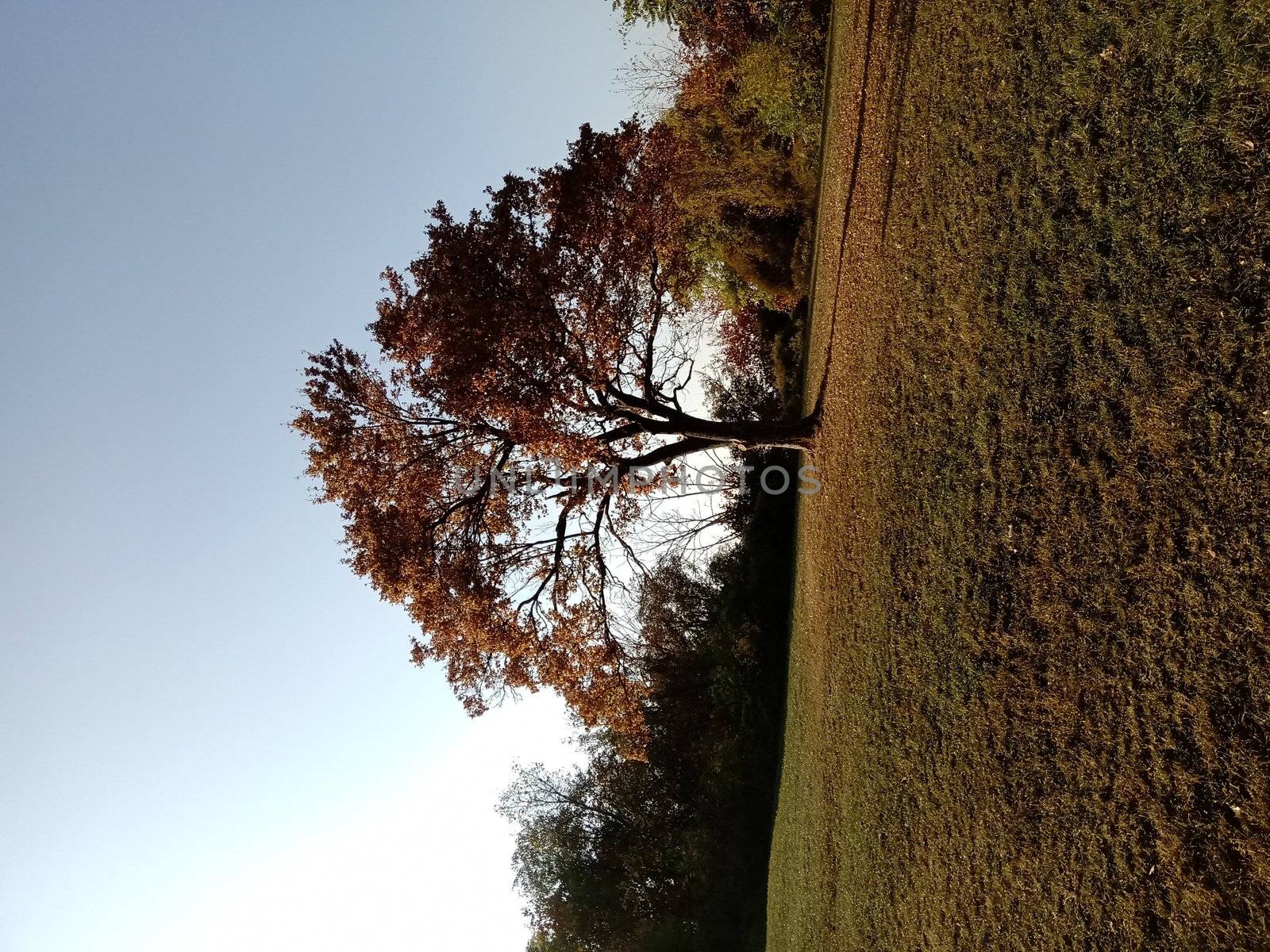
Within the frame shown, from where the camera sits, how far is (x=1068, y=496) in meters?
4.67

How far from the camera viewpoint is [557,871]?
2314cm

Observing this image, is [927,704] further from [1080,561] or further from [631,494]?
[631,494]

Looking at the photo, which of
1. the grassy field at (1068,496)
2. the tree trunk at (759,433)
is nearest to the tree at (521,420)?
the tree trunk at (759,433)

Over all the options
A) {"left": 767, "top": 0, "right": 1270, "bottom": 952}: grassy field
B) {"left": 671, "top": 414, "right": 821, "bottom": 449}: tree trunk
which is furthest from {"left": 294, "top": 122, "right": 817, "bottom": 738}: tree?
{"left": 767, "top": 0, "right": 1270, "bottom": 952}: grassy field

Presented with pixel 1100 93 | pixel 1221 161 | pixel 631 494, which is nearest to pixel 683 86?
pixel 631 494

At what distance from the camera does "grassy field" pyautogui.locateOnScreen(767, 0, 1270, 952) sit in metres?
3.58

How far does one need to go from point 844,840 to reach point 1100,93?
A: 8616 millimetres

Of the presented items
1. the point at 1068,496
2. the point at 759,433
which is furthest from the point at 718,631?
the point at 1068,496

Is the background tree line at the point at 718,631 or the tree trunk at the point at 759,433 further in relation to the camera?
the background tree line at the point at 718,631

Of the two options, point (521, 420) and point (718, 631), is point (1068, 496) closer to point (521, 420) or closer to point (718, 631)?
point (521, 420)

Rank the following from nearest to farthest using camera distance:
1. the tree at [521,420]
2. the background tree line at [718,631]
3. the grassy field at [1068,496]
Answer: the grassy field at [1068,496], the tree at [521,420], the background tree line at [718,631]

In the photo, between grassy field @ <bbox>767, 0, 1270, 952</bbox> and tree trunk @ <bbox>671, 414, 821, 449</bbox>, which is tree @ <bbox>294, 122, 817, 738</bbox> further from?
grassy field @ <bbox>767, 0, 1270, 952</bbox>

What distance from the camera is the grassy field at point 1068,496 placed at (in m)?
3.58

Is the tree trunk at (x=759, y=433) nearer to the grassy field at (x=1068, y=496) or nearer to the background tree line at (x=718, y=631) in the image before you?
the grassy field at (x=1068, y=496)
